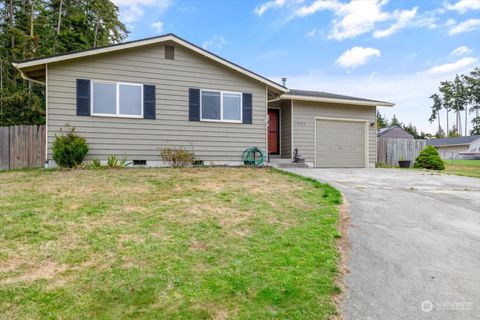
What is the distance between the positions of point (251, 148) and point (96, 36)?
54.6 ft

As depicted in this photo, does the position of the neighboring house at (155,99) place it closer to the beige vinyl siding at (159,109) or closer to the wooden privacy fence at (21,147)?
the beige vinyl siding at (159,109)

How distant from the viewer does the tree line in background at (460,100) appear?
2186 inches

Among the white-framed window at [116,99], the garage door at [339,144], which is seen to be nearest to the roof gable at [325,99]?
the garage door at [339,144]

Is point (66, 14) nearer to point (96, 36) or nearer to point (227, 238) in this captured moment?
point (96, 36)

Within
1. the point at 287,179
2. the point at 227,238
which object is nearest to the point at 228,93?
the point at 287,179

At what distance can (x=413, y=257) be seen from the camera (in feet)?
13.0

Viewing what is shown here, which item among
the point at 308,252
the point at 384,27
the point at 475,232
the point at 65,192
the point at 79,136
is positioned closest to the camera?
the point at 308,252

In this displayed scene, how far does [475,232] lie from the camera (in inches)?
196

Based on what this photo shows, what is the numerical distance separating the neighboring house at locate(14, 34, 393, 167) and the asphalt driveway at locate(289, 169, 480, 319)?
559 cm

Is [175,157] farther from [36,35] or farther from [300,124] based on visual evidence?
[36,35]

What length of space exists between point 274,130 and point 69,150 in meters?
8.34

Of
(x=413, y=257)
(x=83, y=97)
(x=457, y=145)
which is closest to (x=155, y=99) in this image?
(x=83, y=97)

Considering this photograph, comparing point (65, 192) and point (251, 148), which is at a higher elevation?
point (251, 148)

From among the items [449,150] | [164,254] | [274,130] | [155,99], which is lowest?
[164,254]
